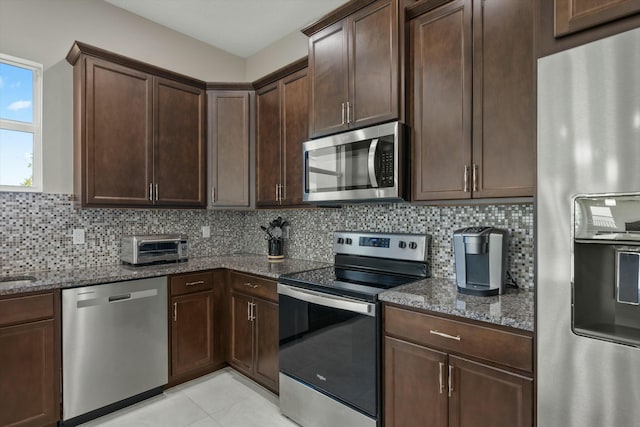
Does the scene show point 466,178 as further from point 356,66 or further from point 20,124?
point 20,124

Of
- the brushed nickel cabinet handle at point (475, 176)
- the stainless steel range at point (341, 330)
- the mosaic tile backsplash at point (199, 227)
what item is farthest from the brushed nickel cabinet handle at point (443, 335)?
the brushed nickel cabinet handle at point (475, 176)

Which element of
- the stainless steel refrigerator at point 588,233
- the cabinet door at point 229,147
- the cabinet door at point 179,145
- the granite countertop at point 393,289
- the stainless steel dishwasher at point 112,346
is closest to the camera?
the stainless steel refrigerator at point 588,233

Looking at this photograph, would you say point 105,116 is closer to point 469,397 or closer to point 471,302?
point 471,302

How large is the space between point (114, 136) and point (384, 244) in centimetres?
213

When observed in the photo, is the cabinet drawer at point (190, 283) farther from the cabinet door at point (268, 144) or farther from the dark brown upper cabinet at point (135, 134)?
the cabinet door at point (268, 144)

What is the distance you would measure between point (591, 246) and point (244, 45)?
346 cm

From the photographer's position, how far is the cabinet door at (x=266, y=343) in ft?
8.08

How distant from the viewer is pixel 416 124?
1988mm

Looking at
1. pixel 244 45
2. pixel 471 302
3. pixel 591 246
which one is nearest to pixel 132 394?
pixel 471 302

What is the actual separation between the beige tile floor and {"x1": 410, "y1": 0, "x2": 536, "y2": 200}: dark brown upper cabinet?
1.79 m

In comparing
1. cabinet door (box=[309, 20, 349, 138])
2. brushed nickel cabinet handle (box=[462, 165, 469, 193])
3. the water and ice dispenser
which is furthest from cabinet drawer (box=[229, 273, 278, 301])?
the water and ice dispenser

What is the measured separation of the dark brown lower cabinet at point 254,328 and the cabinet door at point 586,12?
2.06 m

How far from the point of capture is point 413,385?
167cm

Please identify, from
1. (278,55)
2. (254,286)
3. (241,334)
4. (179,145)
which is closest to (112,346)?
(241,334)
